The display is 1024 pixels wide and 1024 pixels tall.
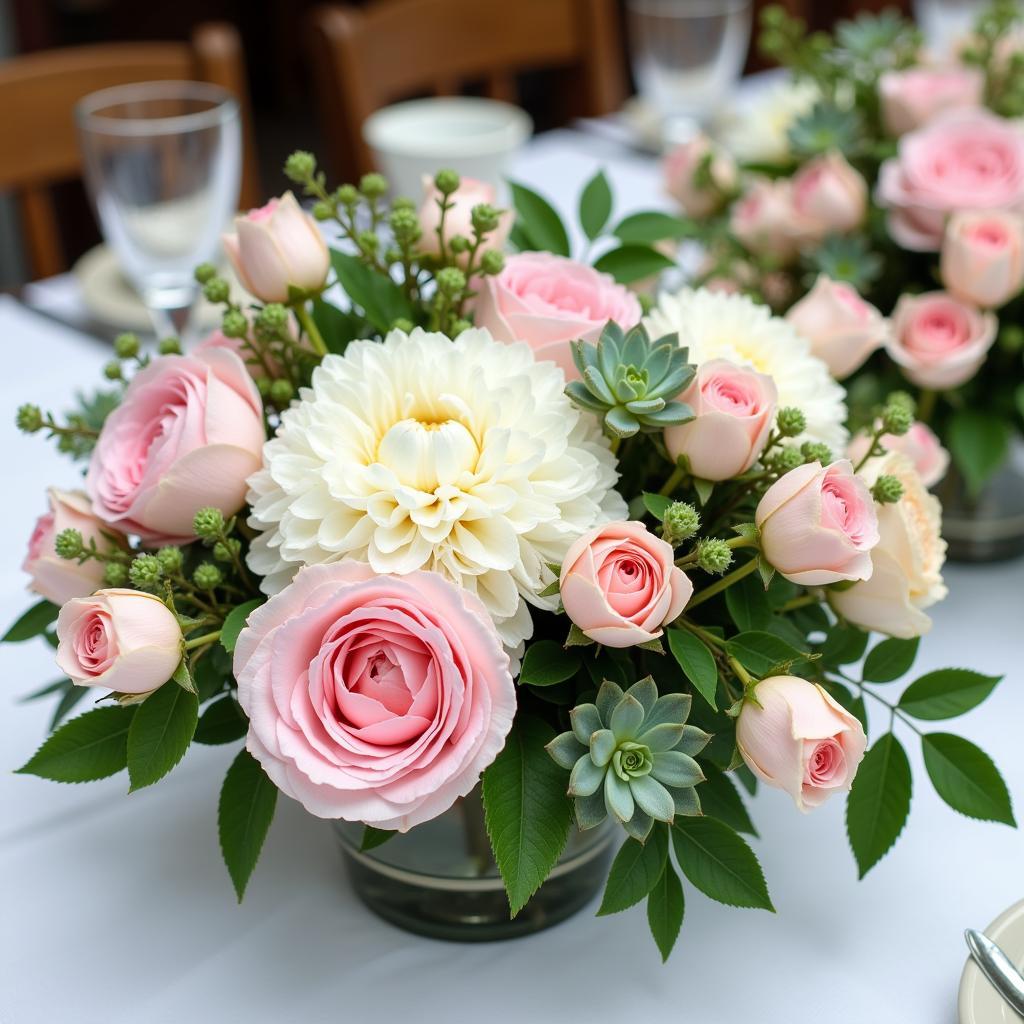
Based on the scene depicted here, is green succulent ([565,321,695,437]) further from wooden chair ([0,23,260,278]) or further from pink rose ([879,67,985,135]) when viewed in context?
wooden chair ([0,23,260,278])

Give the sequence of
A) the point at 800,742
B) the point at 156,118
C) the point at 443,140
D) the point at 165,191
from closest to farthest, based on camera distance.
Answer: the point at 800,742 → the point at 165,191 → the point at 156,118 → the point at 443,140

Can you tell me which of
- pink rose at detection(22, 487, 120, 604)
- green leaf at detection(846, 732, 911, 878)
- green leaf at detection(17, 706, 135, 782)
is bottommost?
green leaf at detection(846, 732, 911, 878)

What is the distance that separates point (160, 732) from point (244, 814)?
49 mm

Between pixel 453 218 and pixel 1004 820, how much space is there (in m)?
0.34

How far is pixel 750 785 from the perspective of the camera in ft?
1.82

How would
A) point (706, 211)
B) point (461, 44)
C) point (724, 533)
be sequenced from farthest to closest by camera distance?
point (461, 44)
point (706, 211)
point (724, 533)

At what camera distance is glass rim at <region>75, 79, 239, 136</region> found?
2.88ft

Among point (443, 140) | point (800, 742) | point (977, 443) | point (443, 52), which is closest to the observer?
point (800, 742)

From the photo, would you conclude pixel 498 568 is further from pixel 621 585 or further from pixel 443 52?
pixel 443 52

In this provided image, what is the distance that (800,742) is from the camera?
424 millimetres

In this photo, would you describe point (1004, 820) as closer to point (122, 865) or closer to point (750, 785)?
point (750, 785)

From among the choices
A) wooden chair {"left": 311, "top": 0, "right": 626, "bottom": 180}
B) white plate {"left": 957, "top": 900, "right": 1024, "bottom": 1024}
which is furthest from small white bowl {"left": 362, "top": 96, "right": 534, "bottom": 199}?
white plate {"left": 957, "top": 900, "right": 1024, "bottom": 1024}

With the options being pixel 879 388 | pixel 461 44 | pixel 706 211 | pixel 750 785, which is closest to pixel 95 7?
pixel 461 44

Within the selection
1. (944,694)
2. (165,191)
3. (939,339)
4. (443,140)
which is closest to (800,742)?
(944,694)
